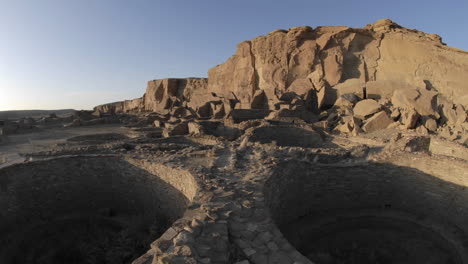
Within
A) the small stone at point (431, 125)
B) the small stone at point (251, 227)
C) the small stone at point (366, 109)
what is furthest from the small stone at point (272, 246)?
the small stone at point (366, 109)

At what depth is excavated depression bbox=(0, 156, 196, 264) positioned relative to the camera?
5867 millimetres

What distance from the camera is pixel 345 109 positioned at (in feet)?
45.8

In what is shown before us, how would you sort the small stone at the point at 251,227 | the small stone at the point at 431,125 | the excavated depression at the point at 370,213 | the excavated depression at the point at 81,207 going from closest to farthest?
the small stone at the point at 251,227, the excavated depression at the point at 370,213, the excavated depression at the point at 81,207, the small stone at the point at 431,125

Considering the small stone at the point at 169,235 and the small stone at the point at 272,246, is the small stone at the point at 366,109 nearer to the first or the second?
the small stone at the point at 272,246

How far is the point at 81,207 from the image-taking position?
7152 millimetres

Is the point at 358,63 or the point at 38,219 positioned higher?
the point at 358,63

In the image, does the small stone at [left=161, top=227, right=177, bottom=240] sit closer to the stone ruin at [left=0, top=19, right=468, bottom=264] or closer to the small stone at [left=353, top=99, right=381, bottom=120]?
the stone ruin at [left=0, top=19, right=468, bottom=264]

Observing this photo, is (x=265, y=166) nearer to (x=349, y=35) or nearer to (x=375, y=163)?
(x=375, y=163)

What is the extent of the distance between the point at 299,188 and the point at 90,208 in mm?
5623

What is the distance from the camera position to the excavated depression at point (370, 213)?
18.5ft

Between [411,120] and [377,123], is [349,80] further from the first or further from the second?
[411,120]

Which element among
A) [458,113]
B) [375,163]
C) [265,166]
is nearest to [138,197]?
[265,166]

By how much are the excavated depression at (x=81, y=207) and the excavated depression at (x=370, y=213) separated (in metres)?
2.76

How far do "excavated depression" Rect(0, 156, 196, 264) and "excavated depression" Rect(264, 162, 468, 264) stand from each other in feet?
9.05
